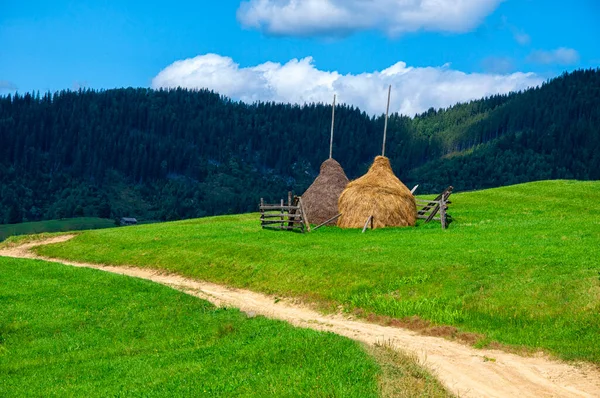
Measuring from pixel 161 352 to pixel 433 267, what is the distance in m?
12.5

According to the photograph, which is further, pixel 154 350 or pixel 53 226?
pixel 53 226

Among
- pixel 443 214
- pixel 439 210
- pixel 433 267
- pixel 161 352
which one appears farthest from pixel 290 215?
pixel 161 352

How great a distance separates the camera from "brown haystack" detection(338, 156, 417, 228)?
43688mm

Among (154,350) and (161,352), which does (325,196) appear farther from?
(161,352)

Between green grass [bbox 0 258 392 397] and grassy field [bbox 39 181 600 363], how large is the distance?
510 centimetres

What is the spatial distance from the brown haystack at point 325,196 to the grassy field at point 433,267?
11.6 ft

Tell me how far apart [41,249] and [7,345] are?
28247 millimetres

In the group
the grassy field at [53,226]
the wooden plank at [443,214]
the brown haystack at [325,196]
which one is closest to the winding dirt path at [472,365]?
the wooden plank at [443,214]

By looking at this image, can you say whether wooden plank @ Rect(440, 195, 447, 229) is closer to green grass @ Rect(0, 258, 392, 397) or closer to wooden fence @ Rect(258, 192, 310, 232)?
wooden fence @ Rect(258, 192, 310, 232)

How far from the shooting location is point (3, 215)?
183875 millimetres

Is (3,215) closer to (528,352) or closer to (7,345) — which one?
(7,345)

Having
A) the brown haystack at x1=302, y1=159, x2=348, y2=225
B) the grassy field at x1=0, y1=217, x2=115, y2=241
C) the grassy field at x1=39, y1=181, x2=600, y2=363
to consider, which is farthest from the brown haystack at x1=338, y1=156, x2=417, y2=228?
the grassy field at x1=0, y1=217, x2=115, y2=241

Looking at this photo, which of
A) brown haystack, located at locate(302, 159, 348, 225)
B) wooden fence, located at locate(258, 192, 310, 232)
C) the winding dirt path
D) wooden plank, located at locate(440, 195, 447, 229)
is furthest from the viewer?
brown haystack, located at locate(302, 159, 348, 225)

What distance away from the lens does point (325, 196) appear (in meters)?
49.3
